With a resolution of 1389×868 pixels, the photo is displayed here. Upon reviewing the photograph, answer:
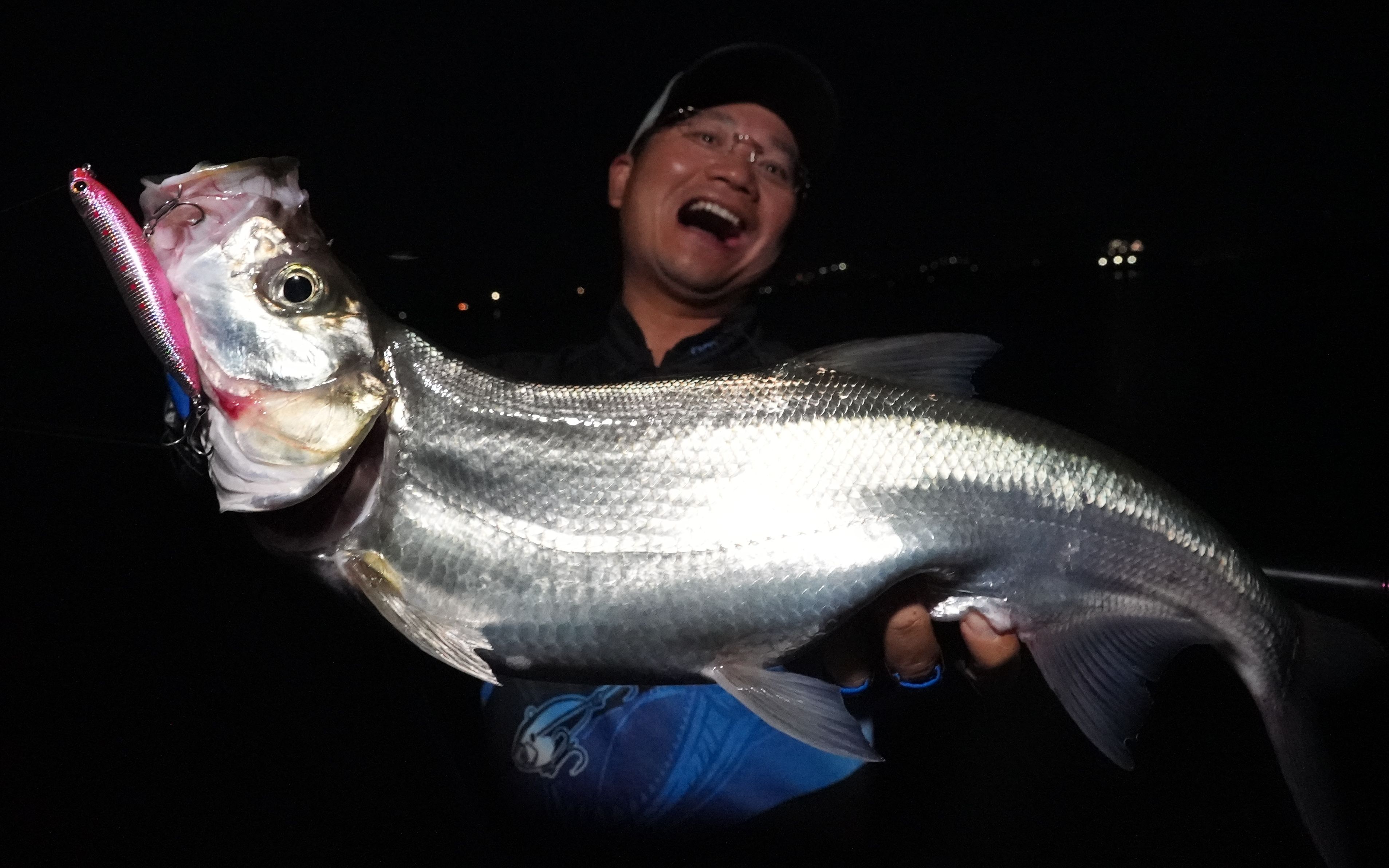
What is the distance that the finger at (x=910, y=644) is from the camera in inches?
73.4

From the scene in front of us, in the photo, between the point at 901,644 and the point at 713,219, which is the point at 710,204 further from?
the point at 901,644

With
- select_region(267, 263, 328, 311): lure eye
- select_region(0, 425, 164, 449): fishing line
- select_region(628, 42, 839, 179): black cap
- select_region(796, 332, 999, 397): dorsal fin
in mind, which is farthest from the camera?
select_region(628, 42, 839, 179): black cap

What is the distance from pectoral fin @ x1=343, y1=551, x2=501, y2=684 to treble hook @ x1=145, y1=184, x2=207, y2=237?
0.81 m

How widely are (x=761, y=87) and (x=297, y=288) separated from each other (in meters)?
2.67

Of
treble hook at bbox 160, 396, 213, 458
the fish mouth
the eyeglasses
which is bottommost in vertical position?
treble hook at bbox 160, 396, 213, 458

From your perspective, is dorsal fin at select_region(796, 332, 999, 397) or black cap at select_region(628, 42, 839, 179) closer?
dorsal fin at select_region(796, 332, 999, 397)

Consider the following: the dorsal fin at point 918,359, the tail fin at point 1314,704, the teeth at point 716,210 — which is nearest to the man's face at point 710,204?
the teeth at point 716,210

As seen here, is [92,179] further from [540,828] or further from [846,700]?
[846,700]

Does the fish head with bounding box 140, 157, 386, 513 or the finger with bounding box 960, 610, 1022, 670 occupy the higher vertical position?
the fish head with bounding box 140, 157, 386, 513

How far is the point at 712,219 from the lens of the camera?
303cm

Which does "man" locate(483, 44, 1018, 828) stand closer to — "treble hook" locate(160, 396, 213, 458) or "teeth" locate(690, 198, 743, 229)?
"teeth" locate(690, 198, 743, 229)

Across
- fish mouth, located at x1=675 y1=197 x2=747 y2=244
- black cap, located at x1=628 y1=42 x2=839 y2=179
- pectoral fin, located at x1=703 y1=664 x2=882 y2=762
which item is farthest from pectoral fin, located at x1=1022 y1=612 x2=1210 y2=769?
black cap, located at x1=628 y1=42 x2=839 y2=179

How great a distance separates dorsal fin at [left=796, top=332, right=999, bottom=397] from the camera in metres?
1.78

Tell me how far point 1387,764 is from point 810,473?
17.0 ft
